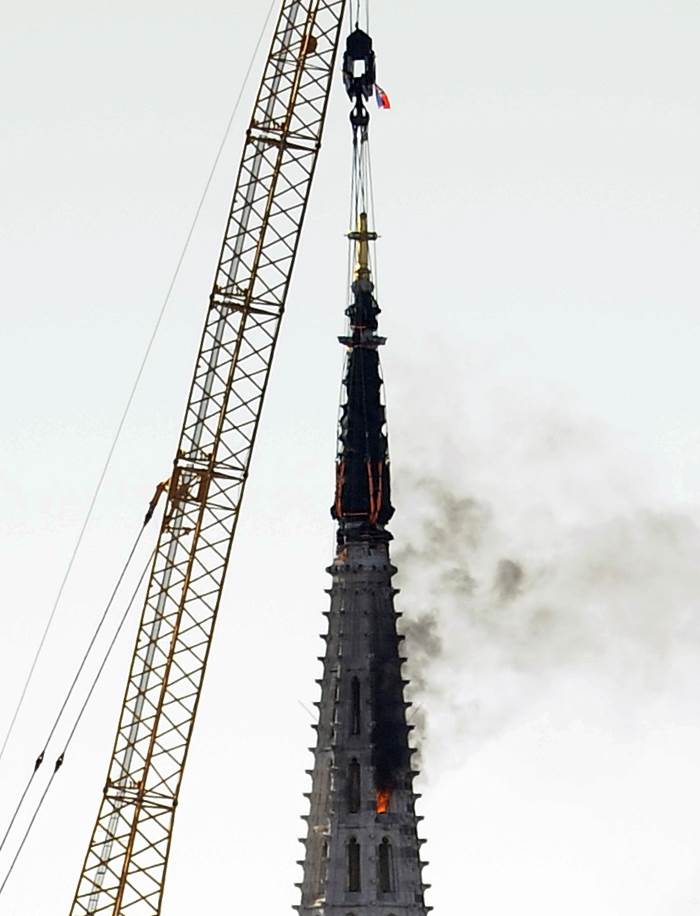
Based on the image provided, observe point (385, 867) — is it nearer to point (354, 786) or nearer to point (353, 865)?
point (353, 865)

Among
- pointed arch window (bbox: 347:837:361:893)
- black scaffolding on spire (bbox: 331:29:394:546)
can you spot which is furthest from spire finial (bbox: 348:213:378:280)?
pointed arch window (bbox: 347:837:361:893)

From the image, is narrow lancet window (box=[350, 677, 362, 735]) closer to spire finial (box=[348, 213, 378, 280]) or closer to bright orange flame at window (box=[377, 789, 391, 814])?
bright orange flame at window (box=[377, 789, 391, 814])

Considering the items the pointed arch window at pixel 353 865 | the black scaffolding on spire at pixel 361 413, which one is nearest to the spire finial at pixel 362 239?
the black scaffolding on spire at pixel 361 413

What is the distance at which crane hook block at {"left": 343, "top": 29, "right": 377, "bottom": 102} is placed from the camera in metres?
168

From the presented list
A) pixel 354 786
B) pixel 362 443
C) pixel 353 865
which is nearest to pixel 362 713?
pixel 354 786

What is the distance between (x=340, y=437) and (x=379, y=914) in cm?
4084

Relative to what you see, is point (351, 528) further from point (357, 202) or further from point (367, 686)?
point (357, 202)

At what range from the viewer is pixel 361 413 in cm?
16925

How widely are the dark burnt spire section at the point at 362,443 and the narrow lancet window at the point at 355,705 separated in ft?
42.9

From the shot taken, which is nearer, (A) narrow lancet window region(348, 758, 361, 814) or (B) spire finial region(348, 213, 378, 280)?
(A) narrow lancet window region(348, 758, 361, 814)

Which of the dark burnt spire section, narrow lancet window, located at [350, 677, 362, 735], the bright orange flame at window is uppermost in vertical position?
the dark burnt spire section

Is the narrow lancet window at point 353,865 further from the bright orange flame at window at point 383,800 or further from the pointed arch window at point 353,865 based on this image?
the bright orange flame at window at point 383,800

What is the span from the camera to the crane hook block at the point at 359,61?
550ft

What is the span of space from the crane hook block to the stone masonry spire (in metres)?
0.14
